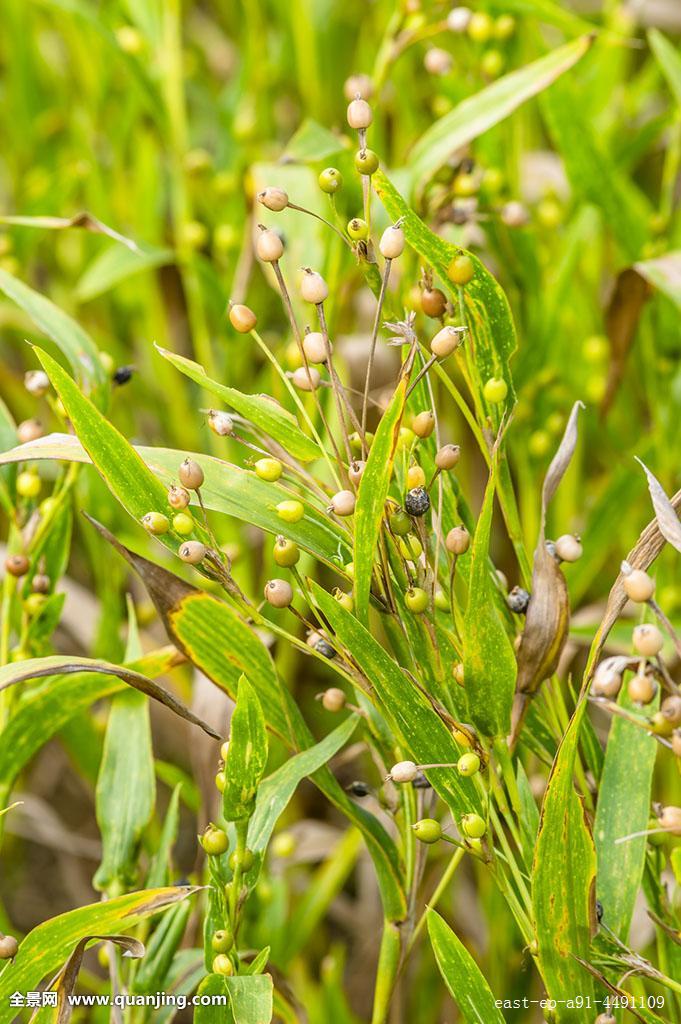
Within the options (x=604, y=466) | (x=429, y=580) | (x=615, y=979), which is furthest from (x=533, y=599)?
(x=604, y=466)

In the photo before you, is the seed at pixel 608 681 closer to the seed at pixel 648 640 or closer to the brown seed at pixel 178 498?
the seed at pixel 648 640

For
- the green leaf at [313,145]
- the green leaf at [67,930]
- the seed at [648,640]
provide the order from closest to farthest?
the seed at [648,640] < the green leaf at [67,930] < the green leaf at [313,145]

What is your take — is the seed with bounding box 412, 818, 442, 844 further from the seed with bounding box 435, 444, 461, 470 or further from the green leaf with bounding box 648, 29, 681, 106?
the green leaf with bounding box 648, 29, 681, 106

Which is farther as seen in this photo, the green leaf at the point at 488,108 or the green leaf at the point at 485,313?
the green leaf at the point at 488,108

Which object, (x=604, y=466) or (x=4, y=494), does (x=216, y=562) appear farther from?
(x=604, y=466)

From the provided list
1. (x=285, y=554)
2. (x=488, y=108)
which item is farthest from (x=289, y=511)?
(x=488, y=108)

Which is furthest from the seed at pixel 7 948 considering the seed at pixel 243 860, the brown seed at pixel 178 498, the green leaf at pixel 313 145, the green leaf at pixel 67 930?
the green leaf at pixel 313 145
